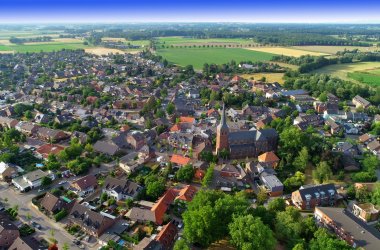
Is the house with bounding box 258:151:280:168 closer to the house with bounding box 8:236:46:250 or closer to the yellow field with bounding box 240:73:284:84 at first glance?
the house with bounding box 8:236:46:250

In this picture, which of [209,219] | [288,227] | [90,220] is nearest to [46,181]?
[90,220]

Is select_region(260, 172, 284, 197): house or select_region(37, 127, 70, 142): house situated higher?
select_region(37, 127, 70, 142): house

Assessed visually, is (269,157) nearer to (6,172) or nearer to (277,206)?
(277,206)

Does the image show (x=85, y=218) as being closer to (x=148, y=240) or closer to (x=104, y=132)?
(x=148, y=240)

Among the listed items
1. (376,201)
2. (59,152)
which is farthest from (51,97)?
(376,201)

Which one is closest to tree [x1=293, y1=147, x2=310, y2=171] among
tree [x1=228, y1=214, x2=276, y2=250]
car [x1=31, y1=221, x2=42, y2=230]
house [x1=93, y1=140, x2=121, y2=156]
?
tree [x1=228, y1=214, x2=276, y2=250]
